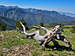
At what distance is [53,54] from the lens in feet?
39.8

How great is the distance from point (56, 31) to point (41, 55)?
2.97 metres

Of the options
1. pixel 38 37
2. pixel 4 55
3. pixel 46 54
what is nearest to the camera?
pixel 4 55

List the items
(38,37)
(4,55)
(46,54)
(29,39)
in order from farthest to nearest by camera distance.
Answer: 1. (29,39)
2. (38,37)
3. (46,54)
4. (4,55)

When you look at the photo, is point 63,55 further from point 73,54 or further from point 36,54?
point 36,54

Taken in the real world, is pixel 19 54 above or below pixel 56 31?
below

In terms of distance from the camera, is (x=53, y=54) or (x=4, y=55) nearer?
(x=4, y=55)

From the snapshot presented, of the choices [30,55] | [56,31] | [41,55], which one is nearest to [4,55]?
[30,55]

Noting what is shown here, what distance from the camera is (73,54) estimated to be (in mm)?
12367

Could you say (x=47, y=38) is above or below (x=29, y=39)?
above

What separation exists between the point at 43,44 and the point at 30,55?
2.87 meters

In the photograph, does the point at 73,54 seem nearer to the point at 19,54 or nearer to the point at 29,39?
the point at 19,54

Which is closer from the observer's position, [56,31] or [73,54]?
[73,54]

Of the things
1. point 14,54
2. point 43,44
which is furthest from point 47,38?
point 14,54

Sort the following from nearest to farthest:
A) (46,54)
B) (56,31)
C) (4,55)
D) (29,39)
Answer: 1. (4,55)
2. (46,54)
3. (56,31)
4. (29,39)
